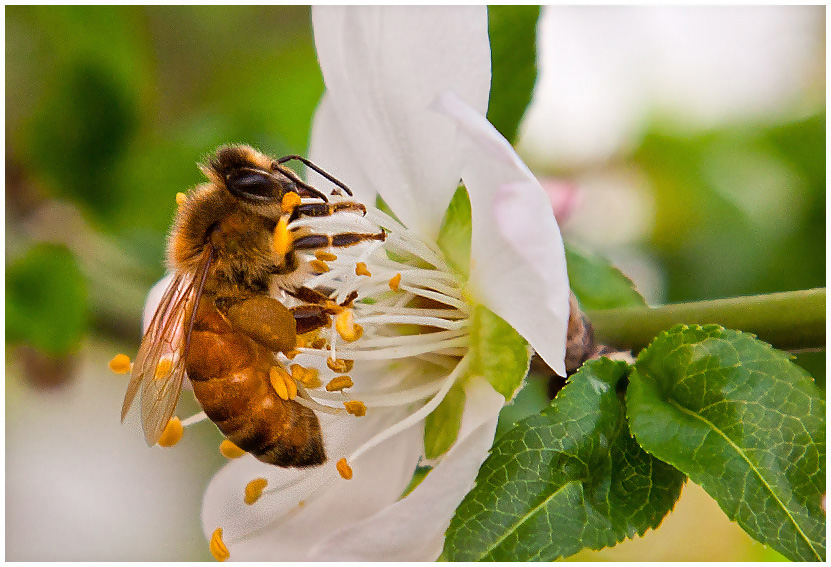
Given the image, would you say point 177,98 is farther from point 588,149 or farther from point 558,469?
point 558,469

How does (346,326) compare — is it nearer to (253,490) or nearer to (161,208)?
(253,490)

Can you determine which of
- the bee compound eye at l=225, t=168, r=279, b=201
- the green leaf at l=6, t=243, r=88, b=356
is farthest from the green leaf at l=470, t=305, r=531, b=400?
the green leaf at l=6, t=243, r=88, b=356

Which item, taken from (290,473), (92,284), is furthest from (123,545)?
(290,473)

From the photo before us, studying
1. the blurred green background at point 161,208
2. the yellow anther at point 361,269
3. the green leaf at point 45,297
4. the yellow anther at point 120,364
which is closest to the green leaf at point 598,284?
the blurred green background at point 161,208

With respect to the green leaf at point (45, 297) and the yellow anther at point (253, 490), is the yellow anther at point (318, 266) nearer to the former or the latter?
the yellow anther at point (253, 490)

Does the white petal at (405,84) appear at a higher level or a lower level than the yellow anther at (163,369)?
higher

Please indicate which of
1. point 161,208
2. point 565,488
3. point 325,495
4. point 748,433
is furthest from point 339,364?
point 161,208

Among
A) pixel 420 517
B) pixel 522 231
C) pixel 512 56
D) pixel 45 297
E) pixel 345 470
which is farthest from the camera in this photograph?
pixel 45 297

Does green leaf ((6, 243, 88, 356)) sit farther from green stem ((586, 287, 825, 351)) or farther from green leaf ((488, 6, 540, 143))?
green stem ((586, 287, 825, 351))
